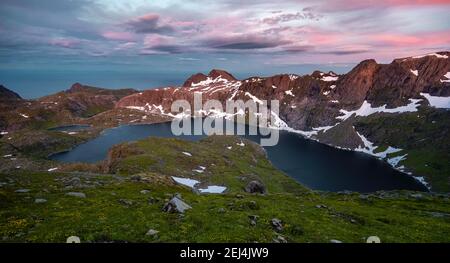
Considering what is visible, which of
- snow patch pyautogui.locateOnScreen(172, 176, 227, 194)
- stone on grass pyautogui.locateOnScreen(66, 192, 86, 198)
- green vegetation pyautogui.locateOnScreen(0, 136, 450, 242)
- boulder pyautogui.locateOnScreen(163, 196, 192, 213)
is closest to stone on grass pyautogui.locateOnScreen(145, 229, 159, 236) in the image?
green vegetation pyautogui.locateOnScreen(0, 136, 450, 242)

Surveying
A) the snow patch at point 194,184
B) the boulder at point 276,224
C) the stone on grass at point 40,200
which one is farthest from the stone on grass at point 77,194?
the snow patch at point 194,184

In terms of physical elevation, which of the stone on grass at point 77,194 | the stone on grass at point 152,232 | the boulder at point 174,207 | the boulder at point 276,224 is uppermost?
the stone on grass at point 152,232

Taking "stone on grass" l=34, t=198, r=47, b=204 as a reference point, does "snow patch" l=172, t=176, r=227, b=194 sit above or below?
below

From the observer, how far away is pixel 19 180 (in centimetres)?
4459

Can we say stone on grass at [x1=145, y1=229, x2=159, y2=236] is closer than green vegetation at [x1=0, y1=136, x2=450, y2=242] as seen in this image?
No

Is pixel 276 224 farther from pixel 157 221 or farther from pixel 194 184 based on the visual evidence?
pixel 194 184

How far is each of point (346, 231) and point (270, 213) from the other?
7087 mm

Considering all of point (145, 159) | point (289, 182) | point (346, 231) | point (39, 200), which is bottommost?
point (289, 182)

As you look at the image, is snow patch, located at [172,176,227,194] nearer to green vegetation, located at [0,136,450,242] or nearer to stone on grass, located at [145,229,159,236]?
green vegetation, located at [0,136,450,242]

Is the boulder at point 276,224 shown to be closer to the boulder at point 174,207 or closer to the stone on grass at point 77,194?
the boulder at point 174,207

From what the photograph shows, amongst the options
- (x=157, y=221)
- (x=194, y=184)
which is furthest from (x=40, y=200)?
(x=194, y=184)
